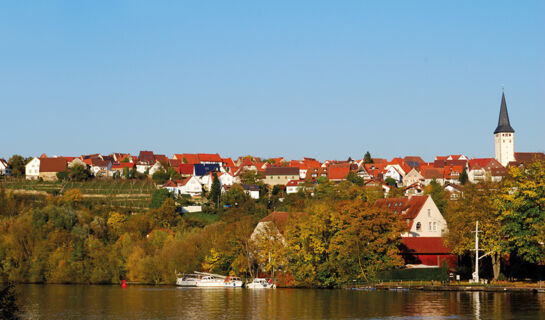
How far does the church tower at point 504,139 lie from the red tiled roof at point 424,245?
113734 mm

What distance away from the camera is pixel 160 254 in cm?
7956

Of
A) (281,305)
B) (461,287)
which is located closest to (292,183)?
(461,287)

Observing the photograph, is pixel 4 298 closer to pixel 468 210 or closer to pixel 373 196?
pixel 468 210

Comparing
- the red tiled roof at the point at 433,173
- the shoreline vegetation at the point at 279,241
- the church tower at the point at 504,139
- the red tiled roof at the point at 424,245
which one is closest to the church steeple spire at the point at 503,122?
the church tower at the point at 504,139

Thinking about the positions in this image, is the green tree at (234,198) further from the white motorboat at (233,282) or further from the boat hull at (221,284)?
the boat hull at (221,284)

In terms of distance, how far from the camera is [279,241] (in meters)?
72.3

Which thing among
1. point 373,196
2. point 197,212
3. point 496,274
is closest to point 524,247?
point 496,274

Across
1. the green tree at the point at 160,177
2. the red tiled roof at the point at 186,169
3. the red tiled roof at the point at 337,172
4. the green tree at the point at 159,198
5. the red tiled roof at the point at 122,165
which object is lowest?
the green tree at the point at 159,198

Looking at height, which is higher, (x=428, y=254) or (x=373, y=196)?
(x=373, y=196)

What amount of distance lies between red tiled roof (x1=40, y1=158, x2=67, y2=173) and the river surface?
9069cm

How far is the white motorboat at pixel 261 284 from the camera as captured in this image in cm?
7050

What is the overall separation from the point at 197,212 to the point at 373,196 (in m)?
32.2

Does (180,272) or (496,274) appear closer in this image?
(496,274)

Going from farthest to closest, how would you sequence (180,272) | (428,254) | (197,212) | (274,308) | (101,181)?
1. (101,181)
2. (197,212)
3. (180,272)
4. (428,254)
5. (274,308)
